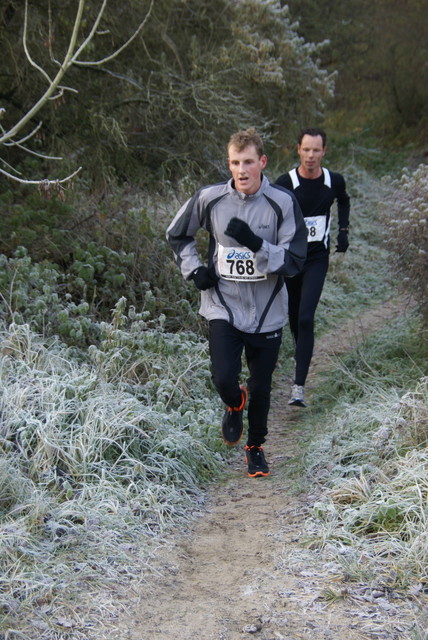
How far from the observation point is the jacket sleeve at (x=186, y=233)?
4.97 m

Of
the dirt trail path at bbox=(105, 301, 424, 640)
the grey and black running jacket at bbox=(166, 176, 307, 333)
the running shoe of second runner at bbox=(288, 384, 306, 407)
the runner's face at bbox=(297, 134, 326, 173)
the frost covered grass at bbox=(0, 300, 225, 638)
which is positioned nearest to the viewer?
the dirt trail path at bbox=(105, 301, 424, 640)

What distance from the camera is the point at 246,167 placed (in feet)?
15.6

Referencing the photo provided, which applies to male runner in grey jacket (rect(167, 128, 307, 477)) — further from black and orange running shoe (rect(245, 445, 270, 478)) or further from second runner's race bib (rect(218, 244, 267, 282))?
black and orange running shoe (rect(245, 445, 270, 478))

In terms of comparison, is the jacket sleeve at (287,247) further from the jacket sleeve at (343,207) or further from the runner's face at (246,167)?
the jacket sleeve at (343,207)

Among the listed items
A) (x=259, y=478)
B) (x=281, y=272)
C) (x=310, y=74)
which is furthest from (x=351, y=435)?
(x=310, y=74)

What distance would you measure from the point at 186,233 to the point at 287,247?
2.09ft

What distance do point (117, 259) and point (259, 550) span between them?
3753 mm

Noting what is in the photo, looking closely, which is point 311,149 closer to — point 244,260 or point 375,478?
point 244,260

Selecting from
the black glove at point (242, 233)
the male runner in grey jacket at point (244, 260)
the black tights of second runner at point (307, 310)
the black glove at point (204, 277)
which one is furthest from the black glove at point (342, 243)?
the black glove at point (242, 233)

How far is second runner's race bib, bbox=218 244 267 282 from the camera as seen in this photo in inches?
190

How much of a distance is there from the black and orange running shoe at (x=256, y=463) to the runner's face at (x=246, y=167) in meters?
1.71

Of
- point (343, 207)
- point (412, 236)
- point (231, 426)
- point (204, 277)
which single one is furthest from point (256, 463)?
point (343, 207)

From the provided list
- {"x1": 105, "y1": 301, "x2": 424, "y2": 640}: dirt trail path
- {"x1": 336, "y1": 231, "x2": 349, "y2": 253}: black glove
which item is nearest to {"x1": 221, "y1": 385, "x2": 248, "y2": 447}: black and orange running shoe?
{"x1": 105, "y1": 301, "x2": 424, "y2": 640}: dirt trail path

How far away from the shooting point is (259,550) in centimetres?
425
